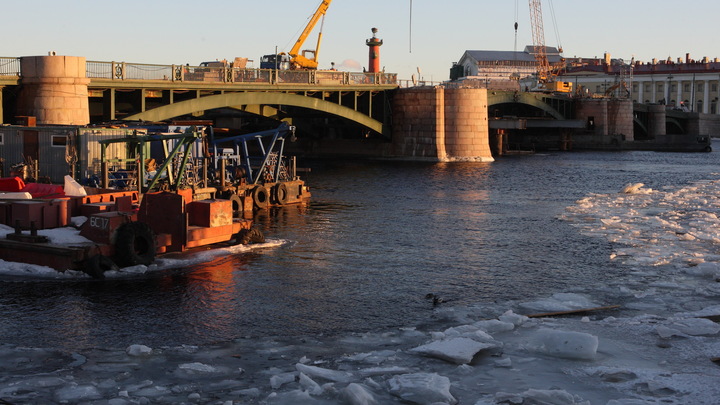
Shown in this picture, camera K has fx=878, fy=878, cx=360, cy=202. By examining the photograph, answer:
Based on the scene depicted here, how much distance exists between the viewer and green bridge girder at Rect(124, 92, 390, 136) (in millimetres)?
53500

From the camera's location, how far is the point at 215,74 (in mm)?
59156

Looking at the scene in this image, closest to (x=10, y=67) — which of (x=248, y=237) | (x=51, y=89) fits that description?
(x=51, y=89)

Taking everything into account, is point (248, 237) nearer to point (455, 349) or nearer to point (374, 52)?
point (455, 349)

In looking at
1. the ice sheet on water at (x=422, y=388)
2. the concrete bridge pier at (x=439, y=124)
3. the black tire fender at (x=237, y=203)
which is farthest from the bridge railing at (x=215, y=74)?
the ice sheet on water at (x=422, y=388)

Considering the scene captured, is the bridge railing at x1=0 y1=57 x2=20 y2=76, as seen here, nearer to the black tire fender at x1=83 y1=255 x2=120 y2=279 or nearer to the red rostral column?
the black tire fender at x1=83 y1=255 x2=120 y2=279

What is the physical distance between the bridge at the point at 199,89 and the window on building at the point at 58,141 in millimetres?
8862

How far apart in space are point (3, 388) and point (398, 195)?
38317mm

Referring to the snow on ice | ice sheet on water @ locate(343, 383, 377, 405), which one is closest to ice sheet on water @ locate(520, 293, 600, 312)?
the snow on ice

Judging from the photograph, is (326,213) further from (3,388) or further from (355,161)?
(355,161)

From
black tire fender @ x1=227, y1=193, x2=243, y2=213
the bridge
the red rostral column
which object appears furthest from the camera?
the red rostral column

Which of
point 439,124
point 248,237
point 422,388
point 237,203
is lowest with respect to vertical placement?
point 422,388

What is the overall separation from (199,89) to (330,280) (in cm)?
3592

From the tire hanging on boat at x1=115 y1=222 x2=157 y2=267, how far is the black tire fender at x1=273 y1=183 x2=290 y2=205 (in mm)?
19451

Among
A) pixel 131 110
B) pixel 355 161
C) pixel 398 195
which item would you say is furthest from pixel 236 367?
pixel 355 161
